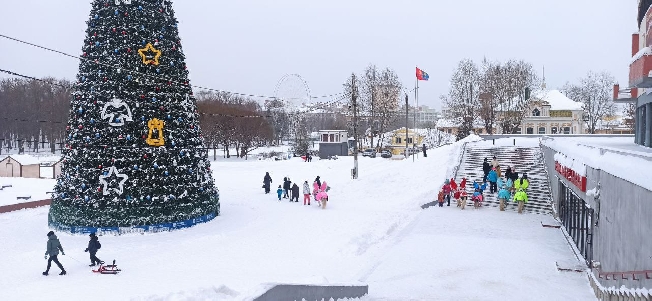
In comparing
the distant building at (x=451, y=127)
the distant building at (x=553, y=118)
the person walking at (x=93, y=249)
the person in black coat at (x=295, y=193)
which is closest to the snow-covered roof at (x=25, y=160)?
the person in black coat at (x=295, y=193)

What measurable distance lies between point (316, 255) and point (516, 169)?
13.9 metres

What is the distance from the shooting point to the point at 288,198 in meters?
24.5

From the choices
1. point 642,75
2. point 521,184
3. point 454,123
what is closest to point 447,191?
point 521,184

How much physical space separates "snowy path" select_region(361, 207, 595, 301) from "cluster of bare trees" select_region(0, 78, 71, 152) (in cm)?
5822

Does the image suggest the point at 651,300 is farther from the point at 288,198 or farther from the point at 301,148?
the point at 301,148

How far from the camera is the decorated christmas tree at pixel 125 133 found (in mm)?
16641

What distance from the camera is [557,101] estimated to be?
203 ft

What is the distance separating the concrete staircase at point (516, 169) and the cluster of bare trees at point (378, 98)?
28131mm

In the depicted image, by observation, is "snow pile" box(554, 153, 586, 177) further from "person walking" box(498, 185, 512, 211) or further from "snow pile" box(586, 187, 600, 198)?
"person walking" box(498, 185, 512, 211)

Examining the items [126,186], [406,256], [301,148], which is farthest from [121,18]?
[301,148]

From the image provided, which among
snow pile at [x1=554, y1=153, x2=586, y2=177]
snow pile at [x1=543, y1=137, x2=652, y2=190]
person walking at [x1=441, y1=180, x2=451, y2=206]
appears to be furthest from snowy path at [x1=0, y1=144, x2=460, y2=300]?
snow pile at [x1=554, y1=153, x2=586, y2=177]

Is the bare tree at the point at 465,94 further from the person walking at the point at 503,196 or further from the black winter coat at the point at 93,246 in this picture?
the black winter coat at the point at 93,246

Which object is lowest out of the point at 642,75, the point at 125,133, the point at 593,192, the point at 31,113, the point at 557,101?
the point at 593,192

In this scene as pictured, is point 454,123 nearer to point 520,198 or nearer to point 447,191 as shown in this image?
point 447,191
